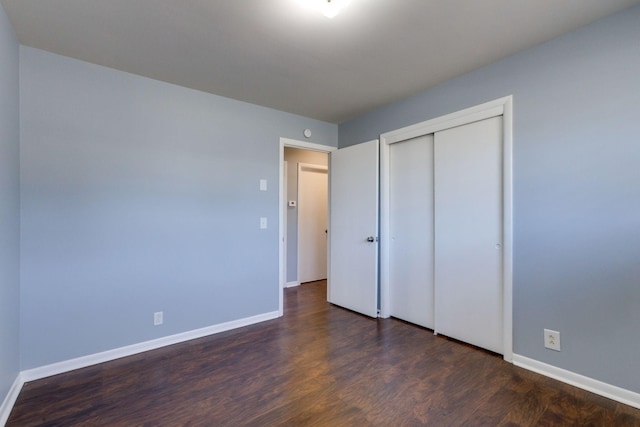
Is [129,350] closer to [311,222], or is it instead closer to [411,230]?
[411,230]

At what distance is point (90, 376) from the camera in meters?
2.16

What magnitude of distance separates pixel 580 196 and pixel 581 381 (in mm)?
1242

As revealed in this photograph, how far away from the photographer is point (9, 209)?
1.86 metres

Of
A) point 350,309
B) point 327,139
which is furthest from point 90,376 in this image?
Answer: point 327,139

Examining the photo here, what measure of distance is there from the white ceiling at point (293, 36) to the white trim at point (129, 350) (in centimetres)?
234

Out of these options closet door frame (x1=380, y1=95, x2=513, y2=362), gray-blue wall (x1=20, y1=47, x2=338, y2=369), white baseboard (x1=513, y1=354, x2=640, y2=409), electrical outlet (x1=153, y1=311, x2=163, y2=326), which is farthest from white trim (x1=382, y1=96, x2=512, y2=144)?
electrical outlet (x1=153, y1=311, x2=163, y2=326)

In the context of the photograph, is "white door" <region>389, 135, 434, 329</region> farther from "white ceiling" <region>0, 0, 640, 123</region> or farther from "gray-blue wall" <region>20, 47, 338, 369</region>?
"gray-blue wall" <region>20, 47, 338, 369</region>

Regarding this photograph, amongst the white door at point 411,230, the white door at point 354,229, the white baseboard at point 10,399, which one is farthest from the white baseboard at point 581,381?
the white baseboard at point 10,399

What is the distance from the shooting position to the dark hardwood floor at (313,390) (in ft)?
5.59

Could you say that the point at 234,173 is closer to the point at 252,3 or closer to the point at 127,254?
the point at 127,254

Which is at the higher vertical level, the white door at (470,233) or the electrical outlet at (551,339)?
the white door at (470,233)

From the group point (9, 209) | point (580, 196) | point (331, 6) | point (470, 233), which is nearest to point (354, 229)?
point (470, 233)

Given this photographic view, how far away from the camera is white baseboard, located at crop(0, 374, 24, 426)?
1680 millimetres

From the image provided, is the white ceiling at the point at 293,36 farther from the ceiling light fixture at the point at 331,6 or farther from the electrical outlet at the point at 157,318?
the electrical outlet at the point at 157,318
